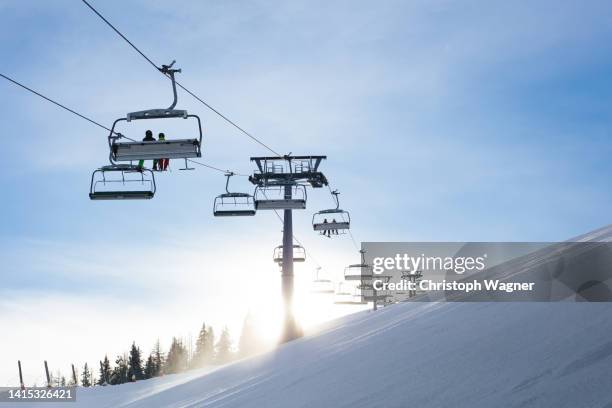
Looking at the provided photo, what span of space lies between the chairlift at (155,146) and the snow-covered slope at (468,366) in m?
5.10

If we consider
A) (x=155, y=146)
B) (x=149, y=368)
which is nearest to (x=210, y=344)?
(x=149, y=368)

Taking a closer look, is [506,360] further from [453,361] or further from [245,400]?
[245,400]

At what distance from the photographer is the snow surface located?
25.1ft

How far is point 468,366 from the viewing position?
9430 mm

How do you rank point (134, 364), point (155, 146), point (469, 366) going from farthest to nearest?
point (134, 364)
point (155, 146)
point (469, 366)

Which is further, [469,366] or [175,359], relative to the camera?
[175,359]

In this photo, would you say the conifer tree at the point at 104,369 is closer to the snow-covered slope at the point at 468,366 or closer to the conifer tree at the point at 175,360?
the conifer tree at the point at 175,360

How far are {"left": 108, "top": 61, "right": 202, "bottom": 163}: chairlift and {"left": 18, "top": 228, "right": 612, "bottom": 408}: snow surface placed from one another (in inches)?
201

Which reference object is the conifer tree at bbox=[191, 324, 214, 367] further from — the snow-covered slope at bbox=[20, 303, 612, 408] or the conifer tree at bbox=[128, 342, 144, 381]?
the snow-covered slope at bbox=[20, 303, 612, 408]

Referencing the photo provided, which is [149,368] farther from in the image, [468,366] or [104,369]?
[468,366]

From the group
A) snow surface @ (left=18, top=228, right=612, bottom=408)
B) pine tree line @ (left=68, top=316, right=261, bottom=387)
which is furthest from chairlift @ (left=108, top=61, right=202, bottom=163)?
pine tree line @ (left=68, top=316, right=261, bottom=387)

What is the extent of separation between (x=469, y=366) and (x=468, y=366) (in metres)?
0.02

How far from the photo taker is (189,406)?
15266 millimetres

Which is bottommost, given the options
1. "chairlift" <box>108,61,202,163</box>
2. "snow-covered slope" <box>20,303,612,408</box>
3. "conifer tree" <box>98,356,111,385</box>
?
"conifer tree" <box>98,356,111,385</box>
